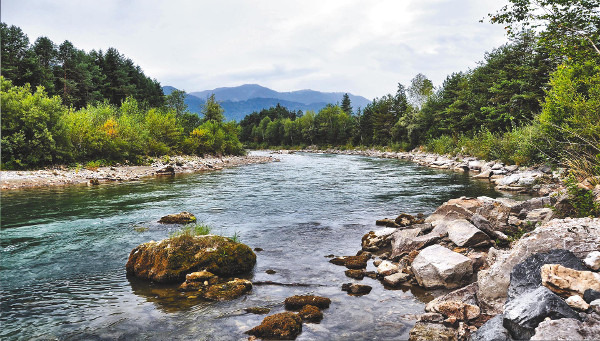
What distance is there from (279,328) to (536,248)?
471cm

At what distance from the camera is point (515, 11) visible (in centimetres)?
1225

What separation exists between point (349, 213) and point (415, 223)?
132 inches

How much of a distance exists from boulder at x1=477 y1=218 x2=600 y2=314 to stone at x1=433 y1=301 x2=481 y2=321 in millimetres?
238

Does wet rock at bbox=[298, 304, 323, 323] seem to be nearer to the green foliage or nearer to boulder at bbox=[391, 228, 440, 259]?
boulder at bbox=[391, 228, 440, 259]

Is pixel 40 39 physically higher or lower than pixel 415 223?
higher

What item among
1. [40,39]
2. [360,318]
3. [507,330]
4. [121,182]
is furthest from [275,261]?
[40,39]

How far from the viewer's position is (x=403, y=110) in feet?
267

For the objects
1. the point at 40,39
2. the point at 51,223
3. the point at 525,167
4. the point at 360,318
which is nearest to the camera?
the point at 360,318

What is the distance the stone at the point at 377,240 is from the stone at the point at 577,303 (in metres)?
5.86

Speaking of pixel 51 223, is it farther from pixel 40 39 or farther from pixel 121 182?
pixel 40 39

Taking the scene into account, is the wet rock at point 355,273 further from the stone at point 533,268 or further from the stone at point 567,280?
the stone at point 567,280

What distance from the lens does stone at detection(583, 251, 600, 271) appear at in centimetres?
496

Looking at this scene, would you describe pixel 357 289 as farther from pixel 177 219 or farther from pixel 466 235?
pixel 177 219

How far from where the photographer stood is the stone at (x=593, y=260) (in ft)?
16.3
